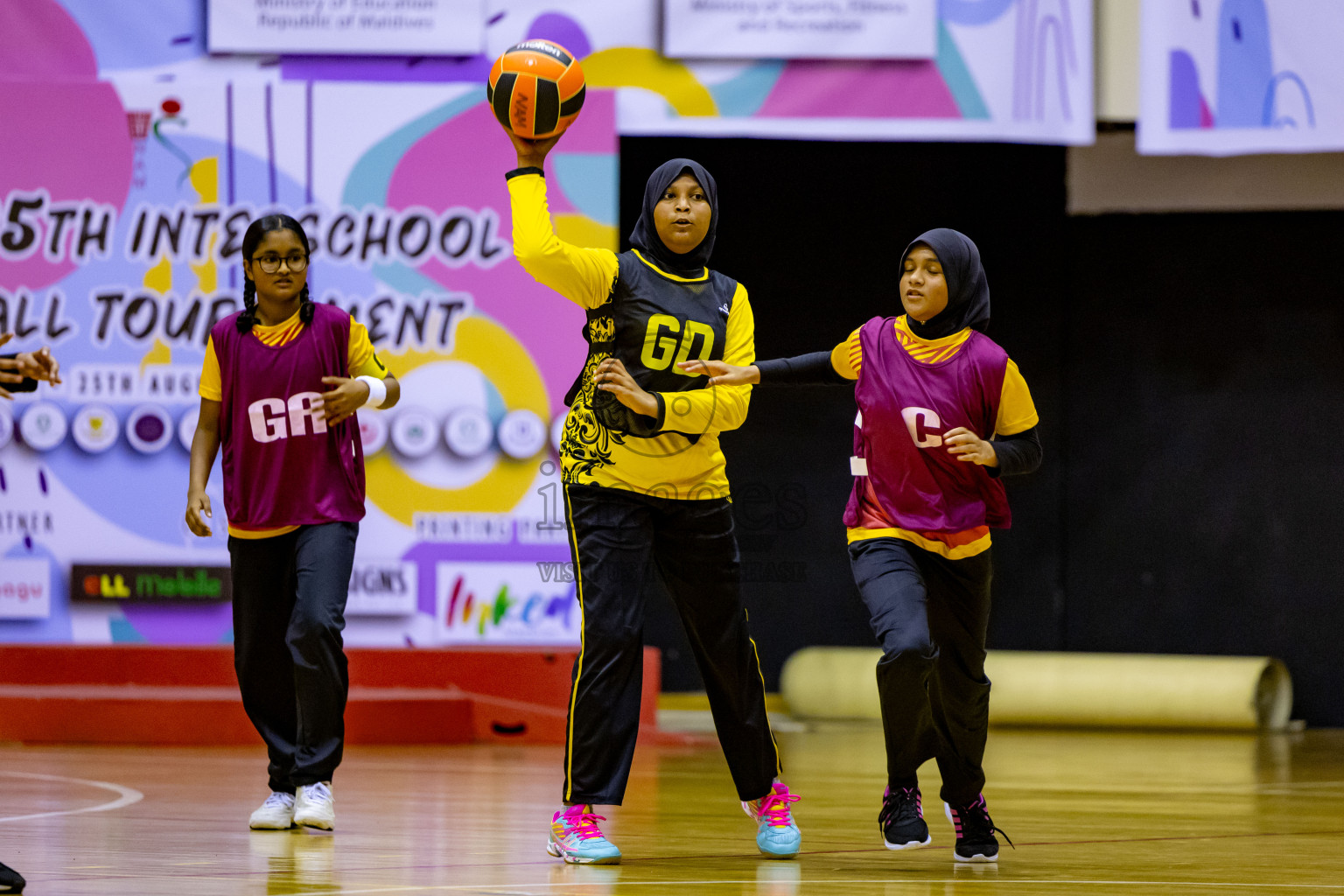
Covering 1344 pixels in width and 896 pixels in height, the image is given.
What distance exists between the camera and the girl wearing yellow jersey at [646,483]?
3771mm

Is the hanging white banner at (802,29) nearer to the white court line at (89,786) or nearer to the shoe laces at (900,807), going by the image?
the white court line at (89,786)

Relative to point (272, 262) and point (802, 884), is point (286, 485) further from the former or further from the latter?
point (802, 884)

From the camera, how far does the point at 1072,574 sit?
399 inches

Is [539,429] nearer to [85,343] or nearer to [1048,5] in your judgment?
[85,343]

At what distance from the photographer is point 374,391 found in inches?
178

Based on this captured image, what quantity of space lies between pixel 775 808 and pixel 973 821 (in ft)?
1.53

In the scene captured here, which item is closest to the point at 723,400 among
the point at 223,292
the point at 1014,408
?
the point at 1014,408

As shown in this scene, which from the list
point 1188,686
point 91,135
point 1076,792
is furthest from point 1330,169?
point 91,135

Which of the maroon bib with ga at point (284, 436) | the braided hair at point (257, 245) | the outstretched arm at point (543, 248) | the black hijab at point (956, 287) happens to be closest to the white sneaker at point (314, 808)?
the maroon bib with ga at point (284, 436)

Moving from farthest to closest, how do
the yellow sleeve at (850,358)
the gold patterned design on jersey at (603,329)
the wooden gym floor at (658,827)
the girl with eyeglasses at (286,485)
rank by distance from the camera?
the girl with eyeglasses at (286,485) < the yellow sleeve at (850,358) < the gold patterned design on jersey at (603,329) < the wooden gym floor at (658,827)

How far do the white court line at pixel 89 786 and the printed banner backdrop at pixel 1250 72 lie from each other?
549 centimetres

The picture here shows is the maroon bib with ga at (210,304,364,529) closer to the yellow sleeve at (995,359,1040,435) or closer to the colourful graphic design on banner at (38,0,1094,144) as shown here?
the yellow sleeve at (995,359,1040,435)

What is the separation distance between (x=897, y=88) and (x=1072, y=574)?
11.3 feet

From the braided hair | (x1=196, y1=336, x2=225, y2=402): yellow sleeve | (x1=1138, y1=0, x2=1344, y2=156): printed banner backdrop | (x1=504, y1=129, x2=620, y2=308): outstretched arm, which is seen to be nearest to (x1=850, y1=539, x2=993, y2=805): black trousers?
(x1=504, y1=129, x2=620, y2=308): outstretched arm
